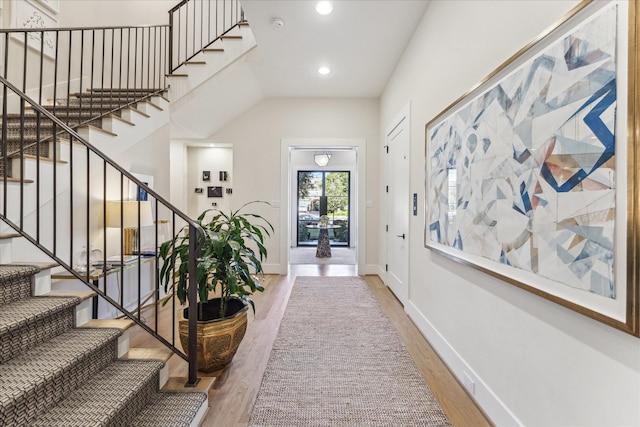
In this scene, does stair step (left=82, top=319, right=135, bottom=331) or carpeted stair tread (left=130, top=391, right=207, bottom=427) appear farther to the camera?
stair step (left=82, top=319, right=135, bottom=331)

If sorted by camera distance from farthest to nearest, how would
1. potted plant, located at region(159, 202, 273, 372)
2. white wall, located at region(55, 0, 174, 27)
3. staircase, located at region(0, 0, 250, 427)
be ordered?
1. white wall, located at region(55, 0, 174, 27)
2. potted plant, located at region(159, 202, 273, 372)
3. staircase, located at region(0, 0, 250, 427)

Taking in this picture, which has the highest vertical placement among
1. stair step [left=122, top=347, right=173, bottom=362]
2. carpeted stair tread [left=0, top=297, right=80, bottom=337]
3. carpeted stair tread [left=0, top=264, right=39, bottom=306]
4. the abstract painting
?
the abstract painting

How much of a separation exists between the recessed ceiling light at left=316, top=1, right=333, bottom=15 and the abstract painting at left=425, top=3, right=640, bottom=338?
5.33ft

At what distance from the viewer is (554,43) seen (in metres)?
1.10

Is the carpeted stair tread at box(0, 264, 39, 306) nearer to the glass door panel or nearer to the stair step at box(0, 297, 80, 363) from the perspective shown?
the stair step at box(0, 297, 80, 363)

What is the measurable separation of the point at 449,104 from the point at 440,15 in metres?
0.81

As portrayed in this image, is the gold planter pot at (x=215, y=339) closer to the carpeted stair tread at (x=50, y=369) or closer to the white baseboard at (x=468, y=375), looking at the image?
the carpeted stair tread at (x=50, y=369)

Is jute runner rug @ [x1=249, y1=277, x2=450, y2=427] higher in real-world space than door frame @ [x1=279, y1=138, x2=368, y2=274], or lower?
Result: lower

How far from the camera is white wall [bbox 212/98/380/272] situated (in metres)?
4.71

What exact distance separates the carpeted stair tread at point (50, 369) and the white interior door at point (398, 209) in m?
2.57

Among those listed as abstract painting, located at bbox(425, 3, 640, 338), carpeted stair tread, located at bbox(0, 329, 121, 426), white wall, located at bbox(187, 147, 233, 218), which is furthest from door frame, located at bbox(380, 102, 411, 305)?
white wall, located at bbox(187, 147, 233, 218)

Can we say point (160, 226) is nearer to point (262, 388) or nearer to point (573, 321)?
point (262, 388)

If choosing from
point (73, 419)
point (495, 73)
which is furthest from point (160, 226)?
point (495, 73)

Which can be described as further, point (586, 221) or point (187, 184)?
point (187, 184)
